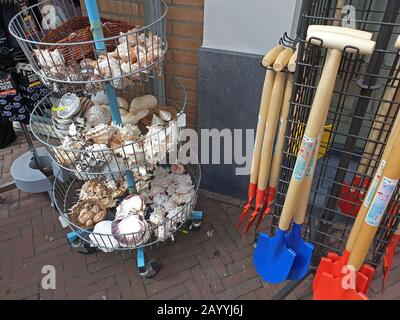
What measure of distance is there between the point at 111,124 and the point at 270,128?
2.69ft

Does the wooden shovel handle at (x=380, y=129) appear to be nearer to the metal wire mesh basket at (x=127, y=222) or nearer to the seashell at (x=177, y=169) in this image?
the metal wire mesh basket at (x=127, y=222)

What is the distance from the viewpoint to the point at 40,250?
215 cm

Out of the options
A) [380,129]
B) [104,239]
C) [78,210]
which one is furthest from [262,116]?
[78,210]

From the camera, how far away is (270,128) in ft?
4.43

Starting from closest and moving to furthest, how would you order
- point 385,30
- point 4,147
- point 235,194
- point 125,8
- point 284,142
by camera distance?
point 385,30
point 284,142
point 125,8
point 235,194
point 4,147

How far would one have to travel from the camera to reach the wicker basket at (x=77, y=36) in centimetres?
136

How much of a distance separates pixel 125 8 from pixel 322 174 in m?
1.55

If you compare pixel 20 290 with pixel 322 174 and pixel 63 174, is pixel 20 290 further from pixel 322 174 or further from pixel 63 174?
pixel 322 174

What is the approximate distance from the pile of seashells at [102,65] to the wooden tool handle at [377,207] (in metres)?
0.99

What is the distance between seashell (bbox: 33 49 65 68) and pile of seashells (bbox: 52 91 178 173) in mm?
364

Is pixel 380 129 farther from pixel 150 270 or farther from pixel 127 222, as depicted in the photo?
pixel 150 270

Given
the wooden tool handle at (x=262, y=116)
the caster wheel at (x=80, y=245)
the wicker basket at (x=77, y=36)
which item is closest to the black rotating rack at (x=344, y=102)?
the wooden tool handle at (x=262, y=116)

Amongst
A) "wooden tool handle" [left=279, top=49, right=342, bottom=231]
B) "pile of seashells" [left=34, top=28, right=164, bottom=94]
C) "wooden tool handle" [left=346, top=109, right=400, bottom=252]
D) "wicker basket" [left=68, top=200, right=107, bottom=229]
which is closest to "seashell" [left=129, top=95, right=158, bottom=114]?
"pile of seashells" [left=34, top=28, right=164, bottom=94]
